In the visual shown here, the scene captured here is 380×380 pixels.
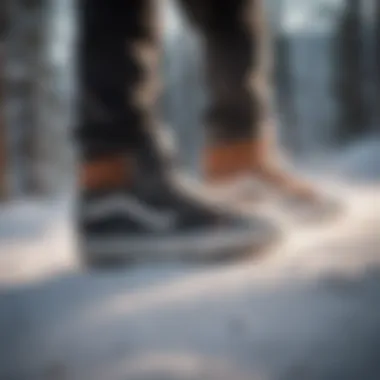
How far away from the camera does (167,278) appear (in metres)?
0.58

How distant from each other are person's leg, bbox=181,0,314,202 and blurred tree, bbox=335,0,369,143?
0.33m

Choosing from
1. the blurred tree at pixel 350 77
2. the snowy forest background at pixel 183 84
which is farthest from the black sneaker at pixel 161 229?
the blurred tree at pixel 350 77

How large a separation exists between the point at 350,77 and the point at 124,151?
1.31 metres

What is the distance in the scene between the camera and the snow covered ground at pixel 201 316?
1.37 feet

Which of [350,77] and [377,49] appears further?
[350,77]

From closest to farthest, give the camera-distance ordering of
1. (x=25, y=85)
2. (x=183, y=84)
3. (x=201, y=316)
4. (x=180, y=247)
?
(x=201, y=316) → (x=180, y=247) → (x=25, y=85) → (x=183, y=84)

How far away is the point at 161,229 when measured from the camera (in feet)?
2.18

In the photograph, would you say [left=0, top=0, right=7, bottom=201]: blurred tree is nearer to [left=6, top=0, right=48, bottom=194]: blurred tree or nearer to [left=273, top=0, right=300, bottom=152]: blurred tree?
[left=6, top=0, right=48, bottom=194]: blurred tree

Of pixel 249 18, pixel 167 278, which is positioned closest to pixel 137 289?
pixel 167 278

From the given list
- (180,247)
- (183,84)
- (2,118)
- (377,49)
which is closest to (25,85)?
(2,118)

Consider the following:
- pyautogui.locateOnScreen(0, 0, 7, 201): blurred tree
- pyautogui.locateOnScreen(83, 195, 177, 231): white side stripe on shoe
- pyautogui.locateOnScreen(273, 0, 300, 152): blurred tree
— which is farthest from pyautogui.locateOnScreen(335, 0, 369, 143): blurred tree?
pyautogui.locateOnScreen(83, 195, 177, 231): white side stripe on shoe

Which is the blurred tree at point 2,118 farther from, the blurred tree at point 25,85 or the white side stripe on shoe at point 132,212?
the white side stripe on shoe at point 132,212

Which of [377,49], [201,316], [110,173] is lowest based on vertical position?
[201,316]

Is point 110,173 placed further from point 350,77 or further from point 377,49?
point 350,77
